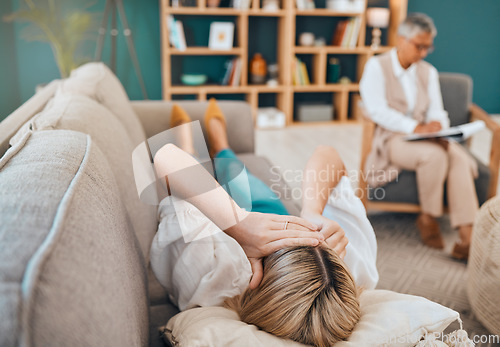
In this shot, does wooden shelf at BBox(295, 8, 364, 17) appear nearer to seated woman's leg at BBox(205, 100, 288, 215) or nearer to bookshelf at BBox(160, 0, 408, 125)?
bookshelf at BBox(160, 0, 408, 125)

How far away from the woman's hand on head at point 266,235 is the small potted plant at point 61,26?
3198mm

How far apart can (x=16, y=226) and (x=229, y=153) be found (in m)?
1.29

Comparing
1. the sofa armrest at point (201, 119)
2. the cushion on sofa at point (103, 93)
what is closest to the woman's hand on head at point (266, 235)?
the cushion on sofa at point (103, 93)

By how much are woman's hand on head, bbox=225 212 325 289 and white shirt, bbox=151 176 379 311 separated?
0.03 metres

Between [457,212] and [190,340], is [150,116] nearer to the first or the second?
[457,212]

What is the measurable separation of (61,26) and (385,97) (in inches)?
116

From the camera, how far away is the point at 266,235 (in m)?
0.85

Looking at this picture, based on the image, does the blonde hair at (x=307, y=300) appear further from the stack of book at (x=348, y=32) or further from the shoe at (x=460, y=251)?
the stack of book at (x=348, y=32)

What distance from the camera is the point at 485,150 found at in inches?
148

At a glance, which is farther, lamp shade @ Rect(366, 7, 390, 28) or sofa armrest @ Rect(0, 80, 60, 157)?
lamp shade @ Rect(366, 7, 390, 28)

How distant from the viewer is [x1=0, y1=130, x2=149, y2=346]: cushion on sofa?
442 mm

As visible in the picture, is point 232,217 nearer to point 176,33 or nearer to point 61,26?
point 176,33

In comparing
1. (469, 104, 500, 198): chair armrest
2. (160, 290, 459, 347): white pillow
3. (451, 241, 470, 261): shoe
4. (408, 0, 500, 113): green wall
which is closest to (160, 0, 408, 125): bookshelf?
(408, 0, 500, 113): green wall

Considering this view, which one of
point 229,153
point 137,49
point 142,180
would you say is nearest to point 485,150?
point 229,153
